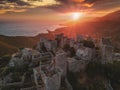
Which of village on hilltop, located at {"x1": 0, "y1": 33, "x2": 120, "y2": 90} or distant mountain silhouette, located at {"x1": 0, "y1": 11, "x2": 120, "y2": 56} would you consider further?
distant mountain silhouette, located at {"x1": 0, "y1": 11, "x2": 120, "y2": 56}

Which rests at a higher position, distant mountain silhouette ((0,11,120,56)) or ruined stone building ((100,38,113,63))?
ruined stone building ((100,38,113,63))

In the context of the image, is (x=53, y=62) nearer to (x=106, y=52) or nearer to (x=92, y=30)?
(x=106, y=52)

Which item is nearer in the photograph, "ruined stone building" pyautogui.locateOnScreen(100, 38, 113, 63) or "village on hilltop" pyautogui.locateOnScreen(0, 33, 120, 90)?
"village on hilltop" pyautogui.locateOnScreen(0, 33, 120, 90)

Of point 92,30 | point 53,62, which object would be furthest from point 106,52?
point 92,30

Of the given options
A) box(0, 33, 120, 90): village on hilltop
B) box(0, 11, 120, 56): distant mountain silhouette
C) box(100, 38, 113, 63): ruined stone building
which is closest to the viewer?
box(0, 33, 120, 90): village on hilltop

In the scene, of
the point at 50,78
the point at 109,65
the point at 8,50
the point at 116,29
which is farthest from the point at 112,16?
the point at 50,78

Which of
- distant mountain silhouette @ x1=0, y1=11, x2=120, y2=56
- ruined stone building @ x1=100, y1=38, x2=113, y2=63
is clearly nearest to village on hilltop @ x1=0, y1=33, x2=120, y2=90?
ruined stone building @ x1=100, y1=38, x2=113, y2=63

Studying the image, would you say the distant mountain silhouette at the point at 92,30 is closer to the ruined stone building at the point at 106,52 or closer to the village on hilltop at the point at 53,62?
the village on hilltop at the point at 53,62

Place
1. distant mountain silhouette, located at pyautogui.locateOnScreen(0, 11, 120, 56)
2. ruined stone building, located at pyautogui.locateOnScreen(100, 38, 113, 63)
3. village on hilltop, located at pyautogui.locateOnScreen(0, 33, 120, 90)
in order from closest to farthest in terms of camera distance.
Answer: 1. village on hilltop, located at pyautogui.locateOnScreen(0, 33, 120, 90)
2. ruined stone building, located at pyautogui.locateOnScreen(100, 38, 113, 63)
3. distant mountain silhouette, located at pyautogui.locateOnScreen(0, 11, 120, 56)

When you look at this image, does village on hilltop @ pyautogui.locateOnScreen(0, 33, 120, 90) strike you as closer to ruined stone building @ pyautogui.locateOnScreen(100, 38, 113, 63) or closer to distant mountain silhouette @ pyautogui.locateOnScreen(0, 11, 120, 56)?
ruined stone building @ pyautogui.locateOnScreen(100, 38, 113, 63)
